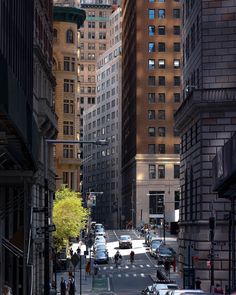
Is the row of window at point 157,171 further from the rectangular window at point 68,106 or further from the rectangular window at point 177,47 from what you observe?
the rectangular window at point 68,106

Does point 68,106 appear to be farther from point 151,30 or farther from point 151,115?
point 151,30

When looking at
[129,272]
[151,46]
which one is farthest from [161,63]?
[129,272]

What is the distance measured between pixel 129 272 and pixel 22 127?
63.7 m

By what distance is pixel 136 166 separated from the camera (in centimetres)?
16675

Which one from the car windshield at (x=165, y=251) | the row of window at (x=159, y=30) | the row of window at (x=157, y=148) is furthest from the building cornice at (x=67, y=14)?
the car windshield at (x=165, y=251)

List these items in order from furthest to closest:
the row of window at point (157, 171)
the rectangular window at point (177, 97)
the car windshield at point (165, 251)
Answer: the rectangular window at point (177, 97), the row of window at point (157, 171), the car windshield at point (165, 251)

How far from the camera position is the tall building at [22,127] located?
2245 centimetres

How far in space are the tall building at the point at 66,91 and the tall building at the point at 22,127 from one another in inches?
2646

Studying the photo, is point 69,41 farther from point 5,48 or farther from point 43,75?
point 5,48

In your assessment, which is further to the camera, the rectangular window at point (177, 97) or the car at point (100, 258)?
the rectangular window at point (177, 97)

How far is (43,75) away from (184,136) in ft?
46.2

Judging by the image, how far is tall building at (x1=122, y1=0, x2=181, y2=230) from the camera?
544 feet

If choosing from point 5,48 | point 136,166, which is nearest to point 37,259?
point 5,48

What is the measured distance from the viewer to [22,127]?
23.4 metres
